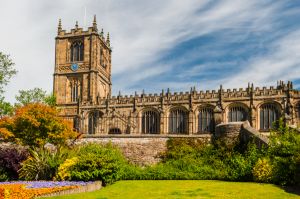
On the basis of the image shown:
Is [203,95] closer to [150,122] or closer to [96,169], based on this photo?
[150,122]

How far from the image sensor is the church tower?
62.3 meters

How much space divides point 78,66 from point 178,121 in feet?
69.2

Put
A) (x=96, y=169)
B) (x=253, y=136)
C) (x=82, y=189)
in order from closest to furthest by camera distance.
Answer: (x=82, y=189) → (x=96, y=169) → (x=253, y=136)

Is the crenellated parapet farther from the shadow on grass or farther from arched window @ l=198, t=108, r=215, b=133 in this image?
the shadow on grass

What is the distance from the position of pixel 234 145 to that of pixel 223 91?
22.9m

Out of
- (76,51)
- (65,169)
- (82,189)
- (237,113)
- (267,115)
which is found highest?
(76,51)

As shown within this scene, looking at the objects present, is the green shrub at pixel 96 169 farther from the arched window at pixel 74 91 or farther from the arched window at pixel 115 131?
the arched window at pixel 74 91

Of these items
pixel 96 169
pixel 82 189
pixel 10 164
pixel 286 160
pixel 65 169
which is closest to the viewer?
pixel 286 160

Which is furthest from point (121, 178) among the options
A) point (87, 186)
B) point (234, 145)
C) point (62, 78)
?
point (62, 78)

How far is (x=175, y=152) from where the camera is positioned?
30.0 metres

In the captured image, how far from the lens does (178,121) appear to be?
2069 inches

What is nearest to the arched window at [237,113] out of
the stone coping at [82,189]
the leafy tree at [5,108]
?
the leafy tree at [5,108]

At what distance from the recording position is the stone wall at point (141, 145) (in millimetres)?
30469

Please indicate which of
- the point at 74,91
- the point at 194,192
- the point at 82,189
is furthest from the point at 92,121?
the point at 194,192
